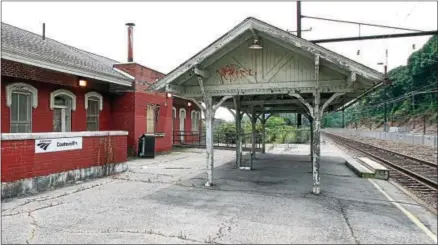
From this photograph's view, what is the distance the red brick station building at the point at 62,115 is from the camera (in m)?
7.95

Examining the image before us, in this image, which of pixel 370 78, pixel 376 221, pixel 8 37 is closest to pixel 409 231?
pixel 376 221

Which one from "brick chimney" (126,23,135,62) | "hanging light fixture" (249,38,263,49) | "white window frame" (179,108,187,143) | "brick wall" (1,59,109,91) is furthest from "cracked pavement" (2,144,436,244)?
"white window frame" (179,108,187,143)

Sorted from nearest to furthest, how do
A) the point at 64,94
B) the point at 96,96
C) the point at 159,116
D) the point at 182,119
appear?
the point at 64,94
the point at 96,96
the point at 159,116
the point at 182,119

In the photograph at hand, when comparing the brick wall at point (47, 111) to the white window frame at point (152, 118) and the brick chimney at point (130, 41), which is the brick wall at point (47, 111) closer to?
the white window frame at point (152, 118)

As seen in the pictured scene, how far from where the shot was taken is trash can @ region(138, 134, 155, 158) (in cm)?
1563

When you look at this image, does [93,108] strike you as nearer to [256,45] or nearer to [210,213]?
[256,45]

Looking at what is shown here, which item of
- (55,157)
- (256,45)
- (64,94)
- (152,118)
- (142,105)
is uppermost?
(256,45)

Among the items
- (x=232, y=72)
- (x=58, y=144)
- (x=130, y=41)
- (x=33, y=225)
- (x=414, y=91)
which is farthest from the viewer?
(x=130, y=41)

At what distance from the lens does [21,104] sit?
1098cm

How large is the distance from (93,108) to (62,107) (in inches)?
74.8

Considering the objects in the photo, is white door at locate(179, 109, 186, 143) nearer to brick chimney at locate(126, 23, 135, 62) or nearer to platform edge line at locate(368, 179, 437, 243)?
brick chimney at locate(126, 23, 135, 62)

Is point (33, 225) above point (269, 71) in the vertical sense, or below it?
below


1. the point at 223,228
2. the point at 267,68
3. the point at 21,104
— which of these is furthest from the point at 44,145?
the point at 267,68

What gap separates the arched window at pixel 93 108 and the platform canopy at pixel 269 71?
18.4 ft
